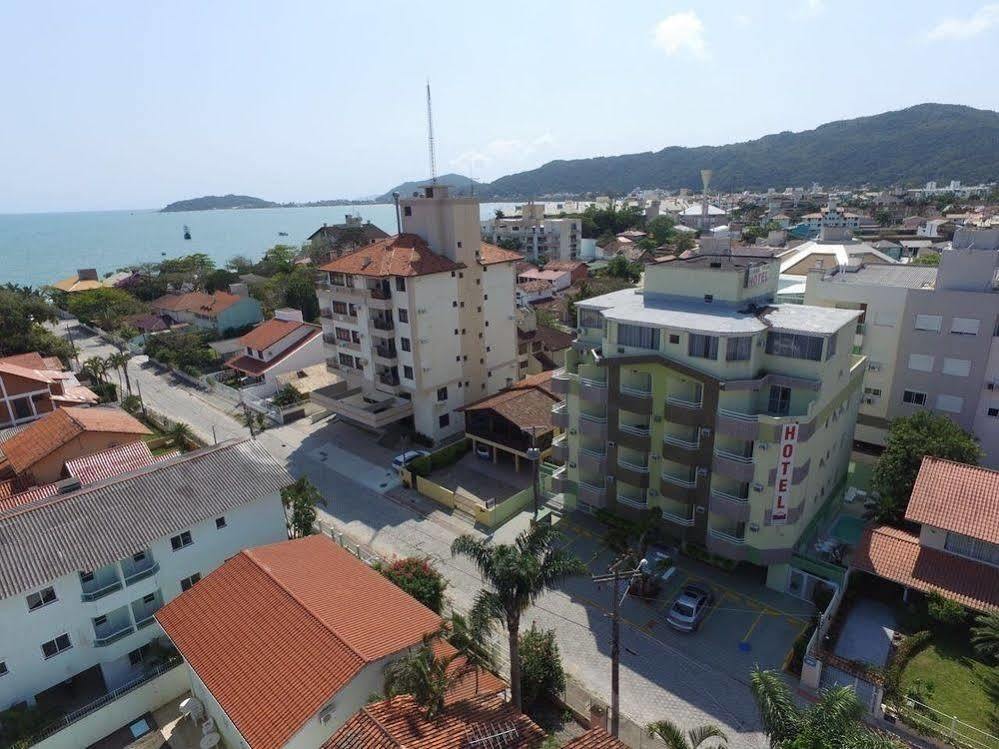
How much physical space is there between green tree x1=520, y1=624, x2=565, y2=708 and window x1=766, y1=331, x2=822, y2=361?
1871 cm

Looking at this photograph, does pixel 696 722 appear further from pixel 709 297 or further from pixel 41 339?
pixel 41 339

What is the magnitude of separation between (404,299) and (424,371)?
6.16 meters

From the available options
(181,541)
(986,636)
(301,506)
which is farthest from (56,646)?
(986,636)

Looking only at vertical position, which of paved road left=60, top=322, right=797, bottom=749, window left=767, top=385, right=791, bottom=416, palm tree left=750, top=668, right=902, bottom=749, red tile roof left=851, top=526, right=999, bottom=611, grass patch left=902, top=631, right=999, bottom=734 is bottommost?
paved road left=60, top=322, right=797, bottom=749

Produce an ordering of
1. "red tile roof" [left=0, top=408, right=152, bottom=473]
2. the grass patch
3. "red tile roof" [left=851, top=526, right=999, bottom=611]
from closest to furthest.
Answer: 1. the grass patch
2. "red tile roof" [left=851, top=526, right=999, bottom=611]
3. "red tile roof" [left=0, top=408, right=152, bottom=473]

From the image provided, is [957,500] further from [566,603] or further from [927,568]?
[566,603]

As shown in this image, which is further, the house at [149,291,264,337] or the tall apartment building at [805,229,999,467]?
the house at [149,291,264,337]

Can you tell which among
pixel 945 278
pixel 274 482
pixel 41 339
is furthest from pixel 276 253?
pixel 945 278

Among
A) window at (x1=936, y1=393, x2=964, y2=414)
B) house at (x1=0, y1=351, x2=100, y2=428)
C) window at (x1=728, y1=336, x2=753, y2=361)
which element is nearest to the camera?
window at (x1=728, y1=336, x2=753, y2=361)

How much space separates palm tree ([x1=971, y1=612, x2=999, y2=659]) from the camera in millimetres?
24344

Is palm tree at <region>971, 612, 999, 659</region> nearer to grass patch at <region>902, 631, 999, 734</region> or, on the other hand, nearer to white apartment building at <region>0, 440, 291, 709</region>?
grass patch at <region>902, 631, 999, 734</region>

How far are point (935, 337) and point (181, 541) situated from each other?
161 feet

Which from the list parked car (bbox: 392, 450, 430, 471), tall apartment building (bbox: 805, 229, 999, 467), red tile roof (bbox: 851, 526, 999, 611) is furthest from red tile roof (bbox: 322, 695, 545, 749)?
tall apartment building (bbox: 805, 229, 999, 467)

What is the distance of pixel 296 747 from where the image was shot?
2030 centimetres
